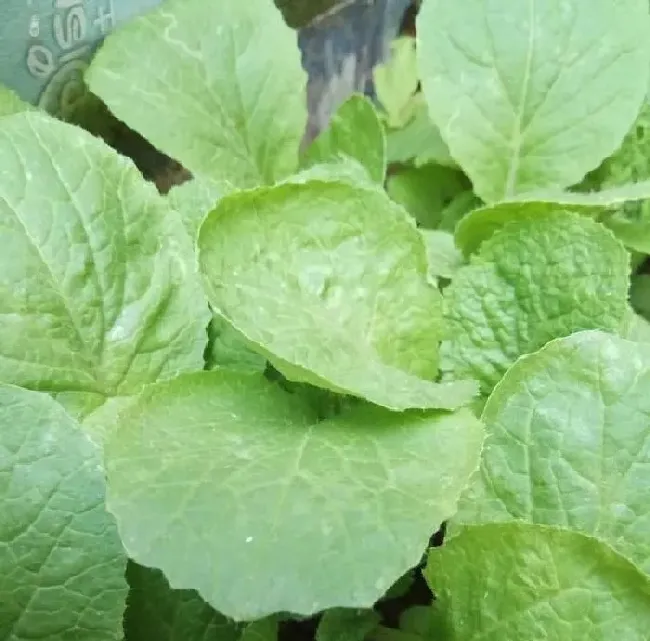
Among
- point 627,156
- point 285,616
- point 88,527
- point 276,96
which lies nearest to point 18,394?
point 88,527

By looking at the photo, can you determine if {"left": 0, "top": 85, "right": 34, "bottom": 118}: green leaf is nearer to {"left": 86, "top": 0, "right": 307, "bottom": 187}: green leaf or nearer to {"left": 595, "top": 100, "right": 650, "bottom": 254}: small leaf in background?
{"left": 86, "top": 0, "right": 307, "bottom": 187}: green leaf

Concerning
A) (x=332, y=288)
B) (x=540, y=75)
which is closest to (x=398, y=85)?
(x=540, y=75)

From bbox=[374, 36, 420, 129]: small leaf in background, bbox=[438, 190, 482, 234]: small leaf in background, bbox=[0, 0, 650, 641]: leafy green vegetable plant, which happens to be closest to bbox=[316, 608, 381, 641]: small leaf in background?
bbox=[0, 0, 650, 641]: leafy green vegetable plant

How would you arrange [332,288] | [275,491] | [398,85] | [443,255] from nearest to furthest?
[275,491]
[332,288]
[443,255]
[398,85]

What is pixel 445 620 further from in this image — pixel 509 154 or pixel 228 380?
pixel 509 154

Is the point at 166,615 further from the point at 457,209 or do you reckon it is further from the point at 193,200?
the point at 457,209

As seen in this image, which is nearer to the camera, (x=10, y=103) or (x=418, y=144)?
(x=10, y=103)
